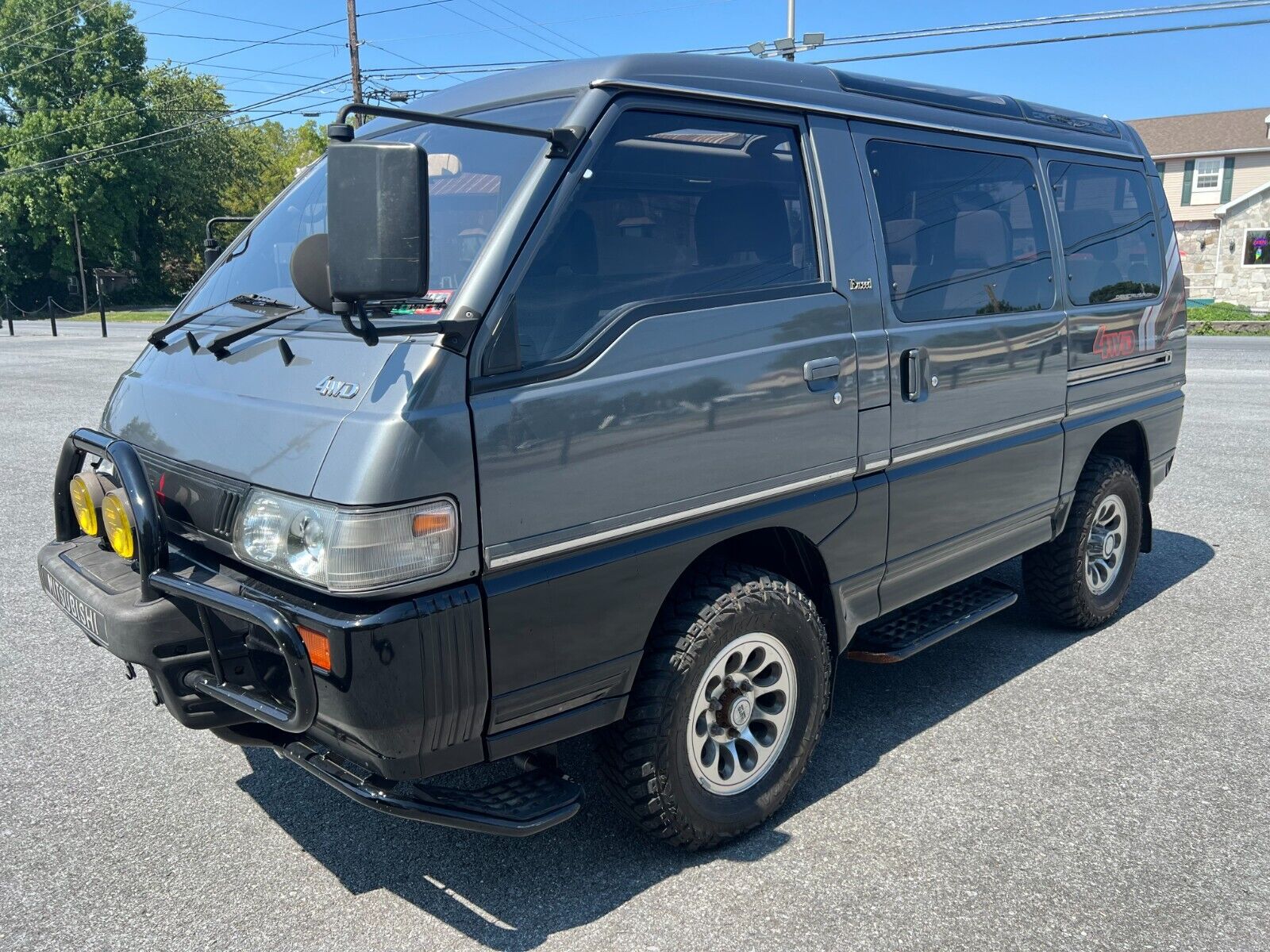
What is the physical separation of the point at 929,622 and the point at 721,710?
4.47 ft

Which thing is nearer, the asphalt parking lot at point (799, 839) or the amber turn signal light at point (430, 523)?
the amber turn signal light at point (430, 523)

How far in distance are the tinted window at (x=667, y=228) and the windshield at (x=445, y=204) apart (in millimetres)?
200

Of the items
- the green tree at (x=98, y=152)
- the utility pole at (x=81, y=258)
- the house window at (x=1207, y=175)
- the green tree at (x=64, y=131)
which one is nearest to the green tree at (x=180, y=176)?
the green tree at (x=98, y=152)

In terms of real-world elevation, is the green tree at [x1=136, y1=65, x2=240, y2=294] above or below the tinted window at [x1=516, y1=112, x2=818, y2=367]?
above

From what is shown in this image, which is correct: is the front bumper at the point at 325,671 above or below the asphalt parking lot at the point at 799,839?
above

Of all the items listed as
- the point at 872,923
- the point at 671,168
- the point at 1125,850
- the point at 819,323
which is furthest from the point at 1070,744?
the point at 671,168

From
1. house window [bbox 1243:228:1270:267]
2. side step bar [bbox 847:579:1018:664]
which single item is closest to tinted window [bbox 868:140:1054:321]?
side step bar [bbox 847:579:1018:664]

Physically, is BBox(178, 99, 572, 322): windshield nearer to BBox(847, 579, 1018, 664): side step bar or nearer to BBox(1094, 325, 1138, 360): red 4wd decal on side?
BBox(847, 579, 1018, 664): side step bar

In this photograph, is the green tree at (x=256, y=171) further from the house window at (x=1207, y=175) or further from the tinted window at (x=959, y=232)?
the tinted window at (x=959, y=232)

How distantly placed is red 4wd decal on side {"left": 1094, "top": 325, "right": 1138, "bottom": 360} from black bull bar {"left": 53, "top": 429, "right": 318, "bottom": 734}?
392 centimetres

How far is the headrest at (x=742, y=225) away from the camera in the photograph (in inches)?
125

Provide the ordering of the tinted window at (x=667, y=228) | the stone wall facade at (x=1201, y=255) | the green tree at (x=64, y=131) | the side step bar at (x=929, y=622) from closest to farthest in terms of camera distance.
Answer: the tinted window at (x=667, y=228) → the side step bar at (x=929, y=622) → the stone wall facade at (x=1201, y=255) → the green tree at (x=64, y=131)

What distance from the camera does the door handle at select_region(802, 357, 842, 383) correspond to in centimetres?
329

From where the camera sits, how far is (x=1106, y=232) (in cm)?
505
